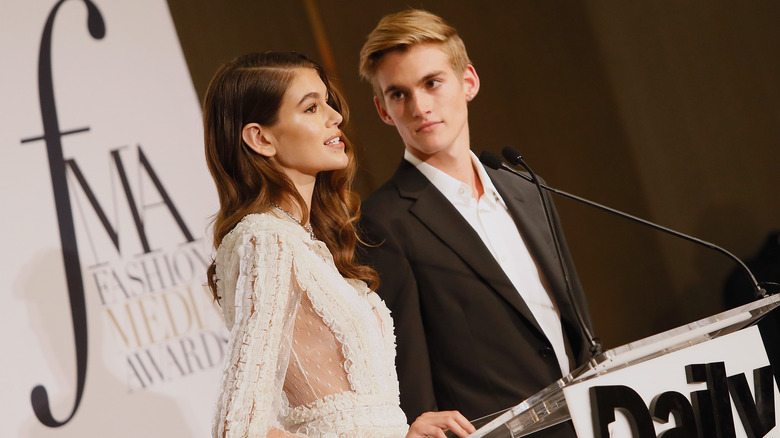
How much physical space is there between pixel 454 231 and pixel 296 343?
0.66m

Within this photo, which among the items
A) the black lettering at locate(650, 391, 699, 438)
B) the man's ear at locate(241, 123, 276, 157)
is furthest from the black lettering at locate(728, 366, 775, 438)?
the man's ear at locate(241, 123, 276, 157)

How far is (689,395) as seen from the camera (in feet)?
5.07

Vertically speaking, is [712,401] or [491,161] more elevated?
[491,161]

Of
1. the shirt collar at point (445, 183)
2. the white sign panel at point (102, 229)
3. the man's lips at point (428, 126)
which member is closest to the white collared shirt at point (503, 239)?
the shirt collar at point (445, 183)

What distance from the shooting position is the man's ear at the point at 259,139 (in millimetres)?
1877

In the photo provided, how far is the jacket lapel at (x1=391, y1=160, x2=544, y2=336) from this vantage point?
2.12m

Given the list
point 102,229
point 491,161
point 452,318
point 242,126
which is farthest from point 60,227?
point 491,161

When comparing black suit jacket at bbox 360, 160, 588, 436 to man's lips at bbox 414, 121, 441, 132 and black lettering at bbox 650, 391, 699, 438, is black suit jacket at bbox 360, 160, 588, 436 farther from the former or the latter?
black lettering at bbox 650, 391, 699, 438

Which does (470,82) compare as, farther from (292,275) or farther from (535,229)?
(292,275)

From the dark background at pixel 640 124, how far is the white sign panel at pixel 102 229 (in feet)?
3.83

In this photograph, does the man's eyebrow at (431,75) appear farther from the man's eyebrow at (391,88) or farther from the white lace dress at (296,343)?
the white lace dress at (296,343)

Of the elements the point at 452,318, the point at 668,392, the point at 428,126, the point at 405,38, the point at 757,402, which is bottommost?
the point at 757,402

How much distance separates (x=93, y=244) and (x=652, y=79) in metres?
2.70

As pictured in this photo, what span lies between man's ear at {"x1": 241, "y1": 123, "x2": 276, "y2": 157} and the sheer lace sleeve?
0.84ft
